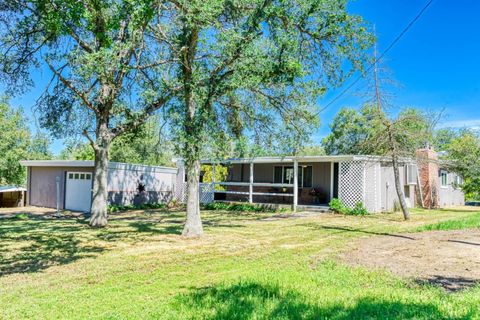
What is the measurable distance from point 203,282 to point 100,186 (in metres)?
8.63

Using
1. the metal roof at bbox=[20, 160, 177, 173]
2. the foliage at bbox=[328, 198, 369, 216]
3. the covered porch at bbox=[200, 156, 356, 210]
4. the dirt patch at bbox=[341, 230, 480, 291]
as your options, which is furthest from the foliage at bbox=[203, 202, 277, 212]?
the dirt patch at bbox=[341, 230, 480, 291]

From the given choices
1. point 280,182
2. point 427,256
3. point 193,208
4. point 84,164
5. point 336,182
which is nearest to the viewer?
point 427,256

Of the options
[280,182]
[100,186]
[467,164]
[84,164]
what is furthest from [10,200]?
[467,164]

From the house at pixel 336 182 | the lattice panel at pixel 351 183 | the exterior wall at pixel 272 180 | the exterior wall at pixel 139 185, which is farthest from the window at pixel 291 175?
the exterior wall at pixel 139 185

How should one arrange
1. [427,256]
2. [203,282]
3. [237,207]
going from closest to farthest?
[203,282], [427,256], [237,207]

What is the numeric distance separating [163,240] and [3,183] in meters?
Result: 22.1

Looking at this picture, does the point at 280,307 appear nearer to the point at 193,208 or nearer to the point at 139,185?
the point at 193,208

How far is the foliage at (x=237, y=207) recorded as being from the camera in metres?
18.5

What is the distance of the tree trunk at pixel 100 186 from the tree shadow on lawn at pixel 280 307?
341 inches

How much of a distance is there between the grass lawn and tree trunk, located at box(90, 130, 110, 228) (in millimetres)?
2543

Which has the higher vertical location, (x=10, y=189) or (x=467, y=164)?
(x=467, y=164)

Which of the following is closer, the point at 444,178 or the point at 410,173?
→ the point at 410,173

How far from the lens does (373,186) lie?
56.0ft

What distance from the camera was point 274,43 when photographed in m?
8.70
